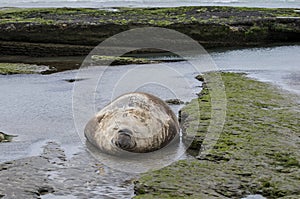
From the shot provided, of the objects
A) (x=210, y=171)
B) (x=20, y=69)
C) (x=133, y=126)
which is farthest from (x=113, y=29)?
(x=210, y=171)

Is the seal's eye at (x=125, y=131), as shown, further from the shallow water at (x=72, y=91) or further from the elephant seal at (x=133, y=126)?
the shallow water at (x=72, y=91)

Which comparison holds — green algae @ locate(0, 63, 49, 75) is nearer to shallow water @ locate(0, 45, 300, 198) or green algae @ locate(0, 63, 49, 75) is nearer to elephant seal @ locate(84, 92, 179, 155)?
shallow water @ locate(0, 45, 300, 198)

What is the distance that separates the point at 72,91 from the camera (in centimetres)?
1286

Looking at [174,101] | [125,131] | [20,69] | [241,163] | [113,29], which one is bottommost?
[20,69]

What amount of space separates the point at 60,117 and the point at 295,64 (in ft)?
31.9

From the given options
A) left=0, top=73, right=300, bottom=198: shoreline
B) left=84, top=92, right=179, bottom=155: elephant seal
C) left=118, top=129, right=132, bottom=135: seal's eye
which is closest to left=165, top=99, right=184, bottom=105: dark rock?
left=0, top=73, right=300, bottom=198: shoreline

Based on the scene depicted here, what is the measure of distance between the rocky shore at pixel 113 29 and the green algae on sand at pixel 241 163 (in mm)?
13558

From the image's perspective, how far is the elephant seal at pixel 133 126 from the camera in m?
7.20

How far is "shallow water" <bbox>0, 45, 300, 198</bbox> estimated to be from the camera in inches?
320

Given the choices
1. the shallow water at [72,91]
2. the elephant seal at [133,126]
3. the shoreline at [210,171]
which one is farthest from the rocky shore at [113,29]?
the shoreline at [210,171]

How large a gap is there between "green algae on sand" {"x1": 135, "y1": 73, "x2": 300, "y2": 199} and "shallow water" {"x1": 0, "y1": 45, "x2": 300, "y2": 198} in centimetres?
45

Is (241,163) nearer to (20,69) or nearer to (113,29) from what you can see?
(20,69)

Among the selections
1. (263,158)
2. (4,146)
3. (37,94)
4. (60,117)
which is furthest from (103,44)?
(263,158)

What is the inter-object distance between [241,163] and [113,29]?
17.1 m
